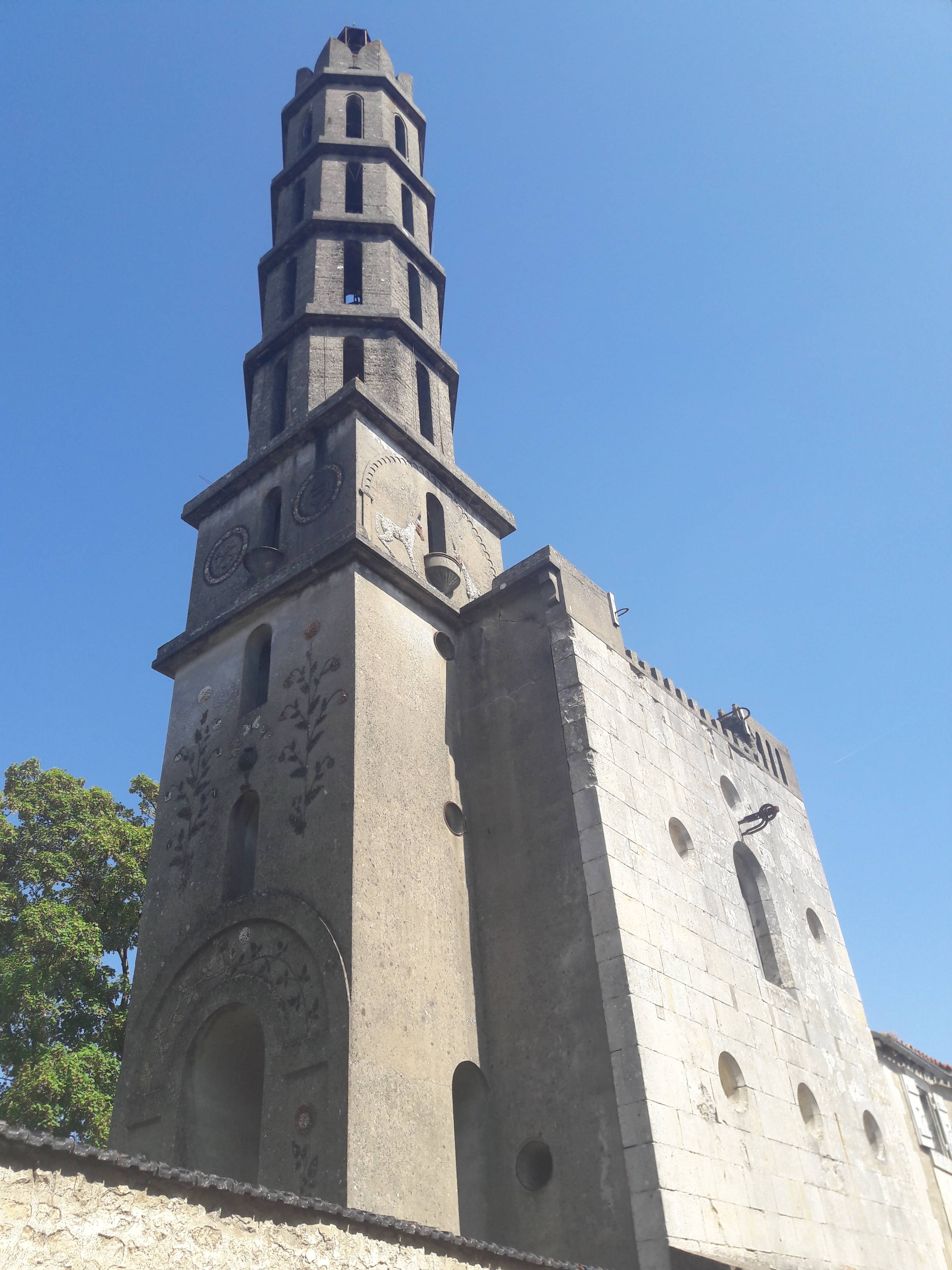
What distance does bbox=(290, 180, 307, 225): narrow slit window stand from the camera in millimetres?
23125

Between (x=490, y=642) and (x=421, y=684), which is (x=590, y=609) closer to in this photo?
(x=490, y=642)

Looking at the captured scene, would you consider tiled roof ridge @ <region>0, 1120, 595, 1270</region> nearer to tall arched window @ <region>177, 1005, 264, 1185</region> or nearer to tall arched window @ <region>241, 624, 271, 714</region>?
tall arched window @ <region>177, 1005, 264, 1185</region>

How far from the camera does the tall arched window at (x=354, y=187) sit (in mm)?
22891

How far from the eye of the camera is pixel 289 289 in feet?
71.4

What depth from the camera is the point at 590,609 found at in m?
16.7

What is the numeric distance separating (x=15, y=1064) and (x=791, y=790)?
50.2ft

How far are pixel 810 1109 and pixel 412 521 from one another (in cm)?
1094

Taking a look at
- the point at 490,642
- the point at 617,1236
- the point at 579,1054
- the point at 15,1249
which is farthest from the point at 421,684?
the point at 15,1249

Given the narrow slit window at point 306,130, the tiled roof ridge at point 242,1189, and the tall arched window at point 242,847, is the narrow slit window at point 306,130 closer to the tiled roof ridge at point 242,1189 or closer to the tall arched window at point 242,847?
the tall arched window at point 242,847

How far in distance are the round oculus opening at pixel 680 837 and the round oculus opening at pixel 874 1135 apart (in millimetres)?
5796

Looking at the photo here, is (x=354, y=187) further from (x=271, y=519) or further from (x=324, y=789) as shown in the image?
(x=324, y=789)

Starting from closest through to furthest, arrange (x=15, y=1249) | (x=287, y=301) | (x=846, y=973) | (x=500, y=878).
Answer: (x=15, y=1249) < (x=500, y=878) < (x=846, y=973) < (x=287, y=301)

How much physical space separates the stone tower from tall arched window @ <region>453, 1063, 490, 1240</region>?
0.03 meters

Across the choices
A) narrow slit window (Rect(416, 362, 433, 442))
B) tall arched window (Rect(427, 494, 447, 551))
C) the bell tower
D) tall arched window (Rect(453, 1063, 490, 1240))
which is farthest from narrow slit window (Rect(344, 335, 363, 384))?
tall arched window (Rect(453, 1063, 490, 1240))
